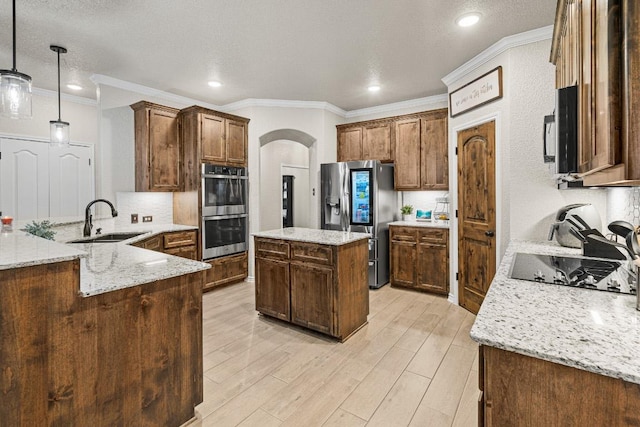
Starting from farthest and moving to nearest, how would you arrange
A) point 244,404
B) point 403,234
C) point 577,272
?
point 403,234, point 244,404, point 577,272

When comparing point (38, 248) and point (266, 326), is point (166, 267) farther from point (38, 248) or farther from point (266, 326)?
point (266, 326)

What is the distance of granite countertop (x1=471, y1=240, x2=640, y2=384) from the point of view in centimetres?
82

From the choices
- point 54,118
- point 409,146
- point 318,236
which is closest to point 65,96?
point 54,118

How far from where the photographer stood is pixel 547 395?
864 millimetres

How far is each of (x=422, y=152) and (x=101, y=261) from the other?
13.2ft

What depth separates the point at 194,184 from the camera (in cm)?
430

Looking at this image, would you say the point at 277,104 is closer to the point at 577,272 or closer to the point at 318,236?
the point at 318,236

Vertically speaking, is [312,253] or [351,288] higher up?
[312,253]

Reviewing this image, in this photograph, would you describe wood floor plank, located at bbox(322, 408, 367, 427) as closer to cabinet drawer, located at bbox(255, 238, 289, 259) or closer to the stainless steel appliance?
cabinet drawer, located at bbox(255, 238, 289, 259)

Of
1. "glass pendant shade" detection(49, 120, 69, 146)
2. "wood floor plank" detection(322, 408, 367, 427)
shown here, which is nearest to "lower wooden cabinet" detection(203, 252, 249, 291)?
"glass pendant shade" detection(49, 120, 69, 146)

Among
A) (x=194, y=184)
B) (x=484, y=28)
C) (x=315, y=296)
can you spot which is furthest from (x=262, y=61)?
(x=315, y=296)

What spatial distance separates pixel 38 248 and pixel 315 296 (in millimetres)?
2049

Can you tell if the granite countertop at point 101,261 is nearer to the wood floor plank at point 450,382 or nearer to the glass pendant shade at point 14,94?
the glass pendant shade at point 14,94

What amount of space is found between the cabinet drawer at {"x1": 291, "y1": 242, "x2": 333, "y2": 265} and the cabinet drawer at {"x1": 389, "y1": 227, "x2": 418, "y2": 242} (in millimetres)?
1914
